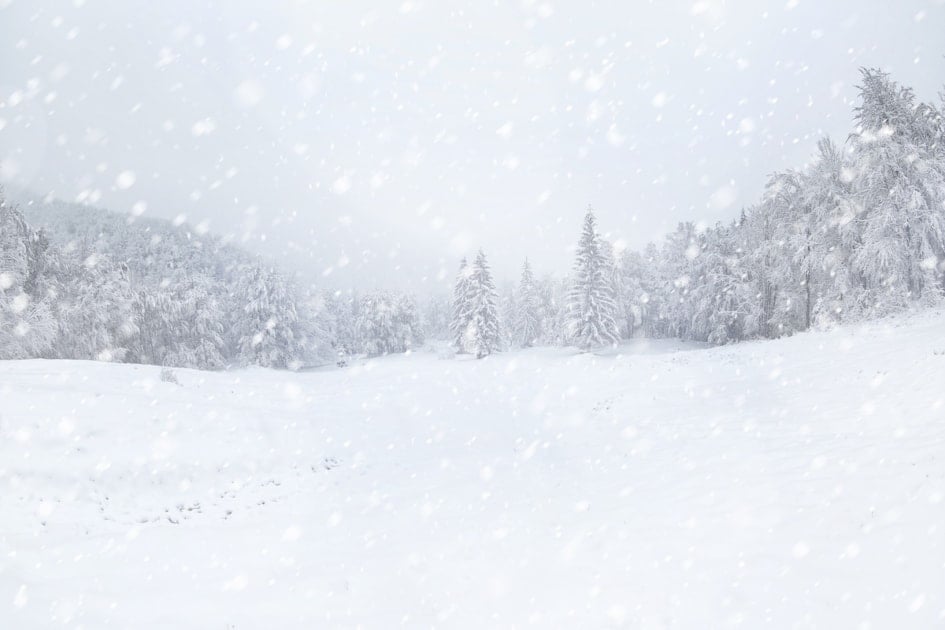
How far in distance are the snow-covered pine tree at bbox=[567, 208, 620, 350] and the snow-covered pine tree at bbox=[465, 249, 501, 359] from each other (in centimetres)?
806

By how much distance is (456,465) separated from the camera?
1455 centimetres

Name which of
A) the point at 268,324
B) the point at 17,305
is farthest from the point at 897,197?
the point at 268,324

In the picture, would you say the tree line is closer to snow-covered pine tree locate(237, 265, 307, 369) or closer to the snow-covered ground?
the snow-covered ground

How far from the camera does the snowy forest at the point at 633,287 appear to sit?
23.0 m

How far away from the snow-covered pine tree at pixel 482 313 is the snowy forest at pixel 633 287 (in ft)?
0.46

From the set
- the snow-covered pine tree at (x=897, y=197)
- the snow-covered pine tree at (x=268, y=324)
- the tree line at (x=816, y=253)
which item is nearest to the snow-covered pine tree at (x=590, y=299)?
the tree line at (x=816, y=253)

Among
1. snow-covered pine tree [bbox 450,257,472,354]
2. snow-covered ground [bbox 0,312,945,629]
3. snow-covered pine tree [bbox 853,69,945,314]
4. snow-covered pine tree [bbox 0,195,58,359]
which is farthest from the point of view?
snow-covered pine tree [bbox 450,257,472,354]

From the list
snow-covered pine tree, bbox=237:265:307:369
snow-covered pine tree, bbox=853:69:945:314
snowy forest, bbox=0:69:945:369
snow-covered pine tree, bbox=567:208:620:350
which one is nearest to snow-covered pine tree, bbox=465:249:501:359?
snowy forest, bbox=0:69:945:369

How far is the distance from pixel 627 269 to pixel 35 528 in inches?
2510

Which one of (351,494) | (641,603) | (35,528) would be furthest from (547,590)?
(35,528)

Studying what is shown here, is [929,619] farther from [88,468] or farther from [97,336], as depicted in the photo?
[97,336]

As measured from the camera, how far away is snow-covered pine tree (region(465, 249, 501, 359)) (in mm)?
47531

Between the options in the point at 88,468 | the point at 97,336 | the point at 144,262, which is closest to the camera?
the point at 88,468

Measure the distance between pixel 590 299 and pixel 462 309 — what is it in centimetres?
1454
